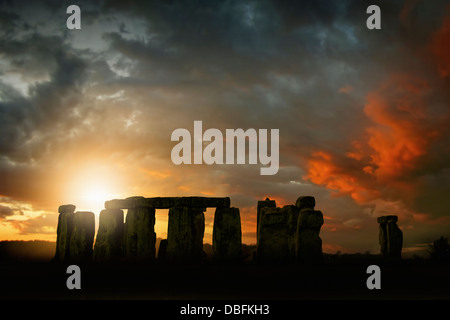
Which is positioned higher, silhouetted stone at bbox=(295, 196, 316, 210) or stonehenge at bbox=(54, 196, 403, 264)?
silhouetted stone at bbox=(295, 196, 316, 210)

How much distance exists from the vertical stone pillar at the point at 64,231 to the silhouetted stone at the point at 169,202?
215 cm

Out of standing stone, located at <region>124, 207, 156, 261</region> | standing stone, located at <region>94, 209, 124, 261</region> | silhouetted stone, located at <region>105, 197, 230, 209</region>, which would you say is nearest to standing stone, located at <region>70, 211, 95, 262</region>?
standing stone, located at <region>94, 209, 124, 261</region>

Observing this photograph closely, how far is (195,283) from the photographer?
12008mm

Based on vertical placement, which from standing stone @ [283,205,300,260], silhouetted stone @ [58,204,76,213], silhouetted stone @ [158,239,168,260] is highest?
silhouetted stone @ [58,204,76,213]

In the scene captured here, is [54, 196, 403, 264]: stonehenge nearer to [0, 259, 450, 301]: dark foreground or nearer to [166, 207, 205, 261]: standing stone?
[166, 207, 205, 261]: standing stone

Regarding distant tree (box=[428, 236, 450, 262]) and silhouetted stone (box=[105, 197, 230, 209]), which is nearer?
silhouetted stone (box=[105, 197, 230, 209])

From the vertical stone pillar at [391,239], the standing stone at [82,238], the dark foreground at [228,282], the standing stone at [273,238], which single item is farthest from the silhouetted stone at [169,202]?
the vertical stone pillar at [391,239]

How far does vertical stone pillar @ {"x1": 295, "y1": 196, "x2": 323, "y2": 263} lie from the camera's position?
13719 millimetres

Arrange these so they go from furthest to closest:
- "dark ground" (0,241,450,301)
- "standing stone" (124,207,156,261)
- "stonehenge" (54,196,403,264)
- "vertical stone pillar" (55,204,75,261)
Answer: "vertical stone pillar" (55,204,75,261) → "standing stone" (124,207,156,261) → "stonehenge" (54,196,403,264) → "dark ground" (0,241,450,301)

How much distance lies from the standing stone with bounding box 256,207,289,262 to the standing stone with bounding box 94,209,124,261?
4766 mm

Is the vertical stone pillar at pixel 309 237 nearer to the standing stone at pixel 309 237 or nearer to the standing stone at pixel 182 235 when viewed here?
the standing stone at pixel 309 237

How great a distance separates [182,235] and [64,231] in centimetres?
463

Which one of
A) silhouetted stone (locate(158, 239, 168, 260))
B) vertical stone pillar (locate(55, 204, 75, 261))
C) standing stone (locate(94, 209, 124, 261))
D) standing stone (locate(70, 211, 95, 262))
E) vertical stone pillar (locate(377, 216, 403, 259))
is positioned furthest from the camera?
vertical stone pillar (locate(377, 216, 403, 259))
